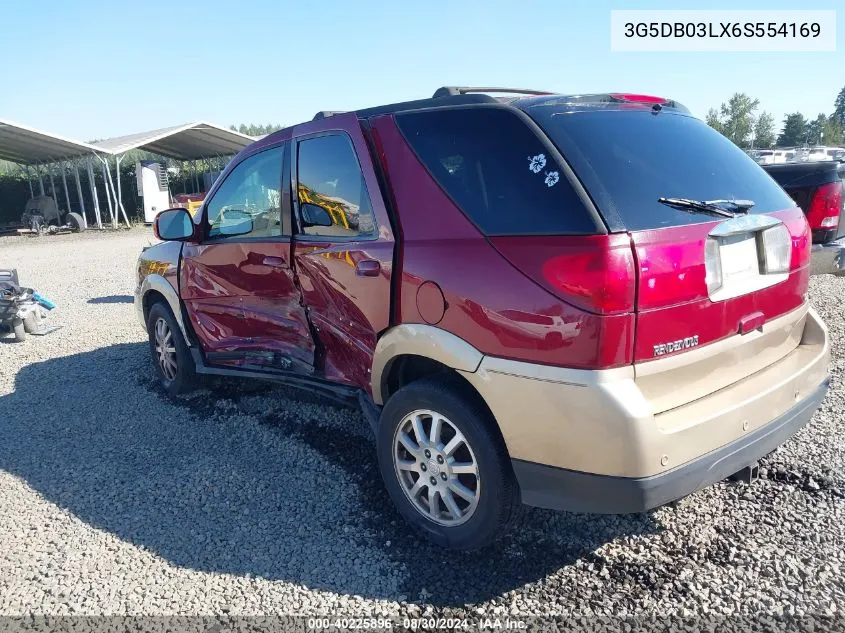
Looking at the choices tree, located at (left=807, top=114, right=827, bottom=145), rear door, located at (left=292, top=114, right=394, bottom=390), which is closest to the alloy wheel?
rear door, located at (left=292, top=114, right=394, bottom=390)

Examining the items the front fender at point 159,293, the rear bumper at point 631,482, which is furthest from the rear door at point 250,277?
the rear bumper at point 631,482

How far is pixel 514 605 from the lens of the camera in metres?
2.54

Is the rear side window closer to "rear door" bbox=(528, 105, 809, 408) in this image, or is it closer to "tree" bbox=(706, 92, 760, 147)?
"rear door" bbox=(528, 105, 809, 408)

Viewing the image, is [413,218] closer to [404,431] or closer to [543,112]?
[543,112]

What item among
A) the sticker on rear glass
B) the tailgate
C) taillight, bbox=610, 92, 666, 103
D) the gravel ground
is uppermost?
taillight, bbox=610, 92, 666, 103

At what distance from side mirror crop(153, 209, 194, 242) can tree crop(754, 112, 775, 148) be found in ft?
335

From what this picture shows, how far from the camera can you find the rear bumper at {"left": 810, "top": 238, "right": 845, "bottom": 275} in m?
5.20

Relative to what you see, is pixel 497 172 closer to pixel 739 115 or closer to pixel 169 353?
pixel 169 353

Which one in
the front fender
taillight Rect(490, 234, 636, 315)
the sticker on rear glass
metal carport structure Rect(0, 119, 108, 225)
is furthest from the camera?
metal carport structure Rect(0, 119, 108, 225)

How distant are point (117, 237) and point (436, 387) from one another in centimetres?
2340

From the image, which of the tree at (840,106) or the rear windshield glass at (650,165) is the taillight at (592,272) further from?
the tree at (840,106)

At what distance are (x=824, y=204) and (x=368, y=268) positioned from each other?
447cm

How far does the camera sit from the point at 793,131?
3543 inches

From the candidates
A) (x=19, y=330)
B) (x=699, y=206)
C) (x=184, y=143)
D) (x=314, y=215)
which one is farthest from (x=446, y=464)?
(x=184, y=143)
